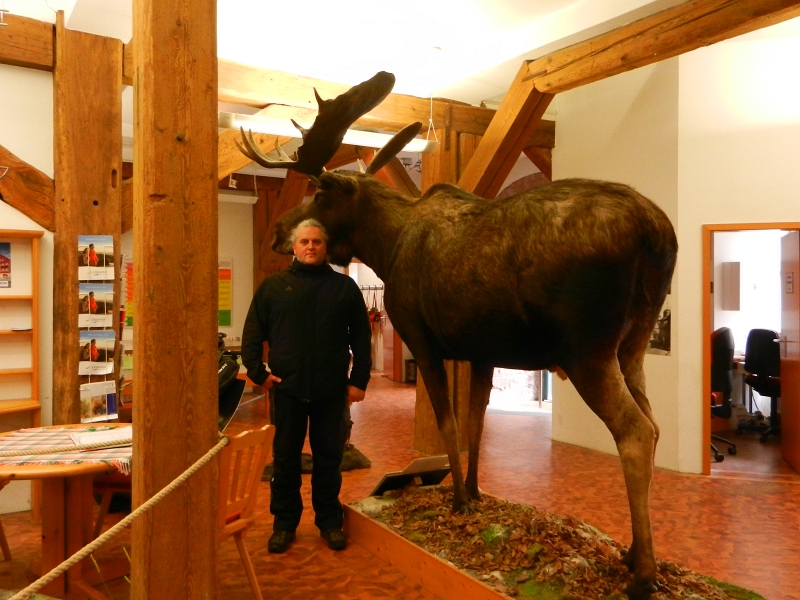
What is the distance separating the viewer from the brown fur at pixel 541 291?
2.26 m

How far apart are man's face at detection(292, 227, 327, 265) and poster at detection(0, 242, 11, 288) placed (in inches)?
71.5

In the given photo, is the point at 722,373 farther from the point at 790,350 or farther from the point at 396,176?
the point at 396,176

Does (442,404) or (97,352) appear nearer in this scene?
(442,404)

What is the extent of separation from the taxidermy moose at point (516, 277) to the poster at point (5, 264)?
5.52 ft

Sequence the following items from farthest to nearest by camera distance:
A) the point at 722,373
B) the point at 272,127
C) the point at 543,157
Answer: the point at 543,157, the point at 722,373, the point at 272,127

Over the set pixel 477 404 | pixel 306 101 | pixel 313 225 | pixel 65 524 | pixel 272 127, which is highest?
pixel 306 101

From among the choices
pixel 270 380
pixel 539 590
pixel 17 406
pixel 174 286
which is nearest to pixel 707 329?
pixel 539 590

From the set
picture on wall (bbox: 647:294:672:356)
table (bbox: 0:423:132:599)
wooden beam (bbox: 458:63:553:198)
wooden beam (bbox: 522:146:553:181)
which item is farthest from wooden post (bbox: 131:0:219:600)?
wooden beam (bbox: 522:146:553:181)

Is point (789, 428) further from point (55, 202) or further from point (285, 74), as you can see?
point (55, 202)

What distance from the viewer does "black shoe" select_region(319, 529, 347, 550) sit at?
3316mm

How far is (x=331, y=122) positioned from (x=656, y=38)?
186 centimetres

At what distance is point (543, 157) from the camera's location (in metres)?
6.21

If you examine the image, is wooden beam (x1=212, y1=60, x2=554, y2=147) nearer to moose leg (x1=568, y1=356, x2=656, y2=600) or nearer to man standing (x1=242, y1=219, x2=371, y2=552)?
man standing (x1=242, y1=219, x2=371, y2=552)

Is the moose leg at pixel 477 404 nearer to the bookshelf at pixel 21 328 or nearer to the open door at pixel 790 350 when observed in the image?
the bookshelf at pixel 21 328
